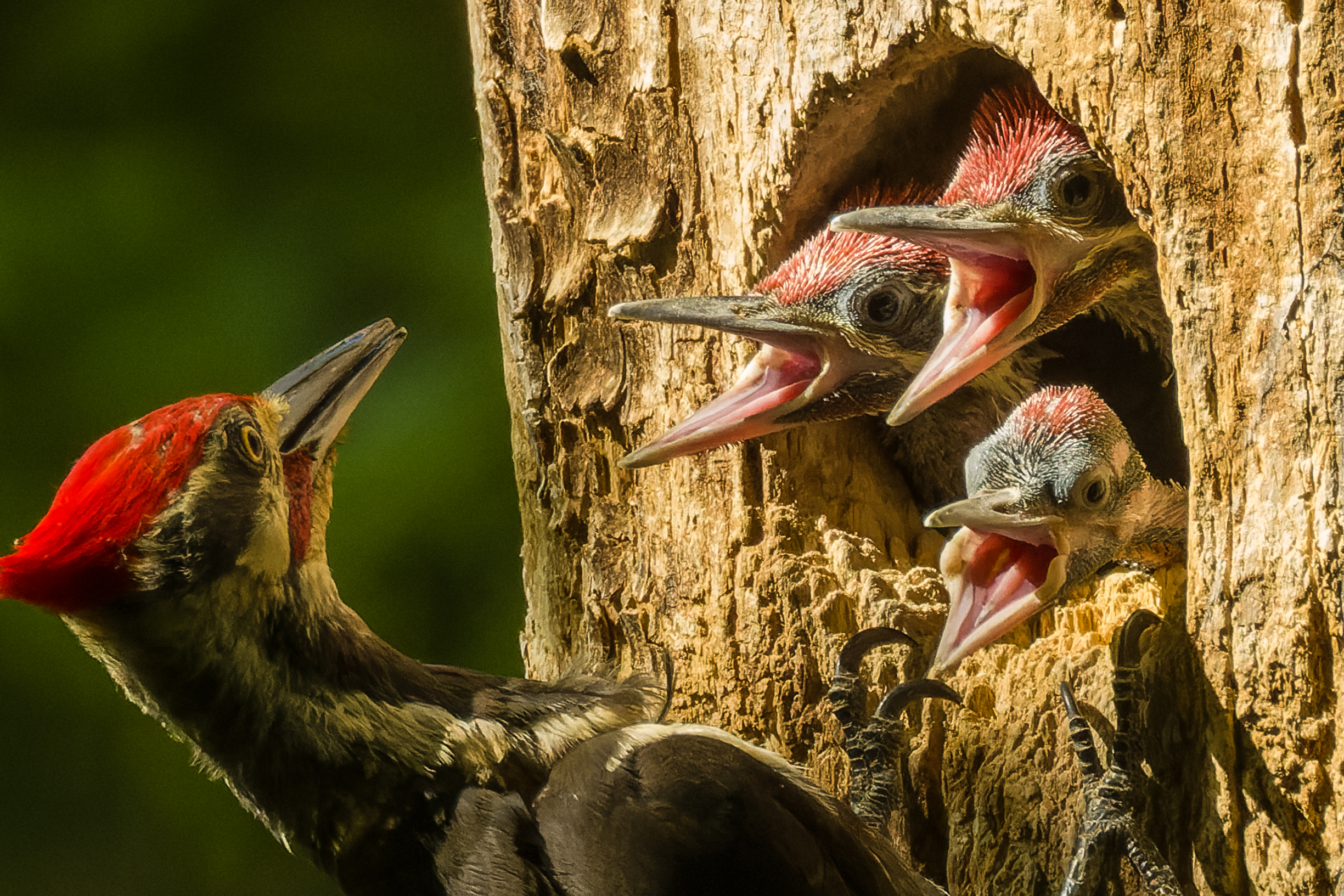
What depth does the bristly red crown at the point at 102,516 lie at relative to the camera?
1204 millimetres

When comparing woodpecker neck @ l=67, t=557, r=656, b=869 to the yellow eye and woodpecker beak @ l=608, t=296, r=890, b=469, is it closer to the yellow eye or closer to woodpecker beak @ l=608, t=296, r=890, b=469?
the yellow eye

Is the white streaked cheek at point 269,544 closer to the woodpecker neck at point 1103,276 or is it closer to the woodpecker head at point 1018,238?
the woodpecker head at point 1018,238

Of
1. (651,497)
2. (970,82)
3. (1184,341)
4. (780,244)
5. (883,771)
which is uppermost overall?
(970,82)

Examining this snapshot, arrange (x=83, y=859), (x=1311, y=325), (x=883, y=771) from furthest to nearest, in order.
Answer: (x=83, y=859)
(x=883, y=771)
(x=1311, y=325)

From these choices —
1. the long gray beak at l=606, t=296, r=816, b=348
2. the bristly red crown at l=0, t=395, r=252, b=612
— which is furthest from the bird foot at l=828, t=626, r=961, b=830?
the bristly red crown at l=0, t=395, r=252, b=612

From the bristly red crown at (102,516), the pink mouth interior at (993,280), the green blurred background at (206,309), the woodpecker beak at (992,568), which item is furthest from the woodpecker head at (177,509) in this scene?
the green blurred background at (206,309)

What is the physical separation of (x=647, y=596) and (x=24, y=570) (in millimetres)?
847

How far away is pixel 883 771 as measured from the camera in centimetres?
164

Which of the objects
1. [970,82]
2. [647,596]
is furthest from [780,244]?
[647,596]

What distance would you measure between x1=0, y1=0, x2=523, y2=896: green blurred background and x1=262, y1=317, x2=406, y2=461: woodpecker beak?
4.54 ft

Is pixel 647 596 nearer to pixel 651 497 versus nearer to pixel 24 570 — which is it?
pixel 651 497

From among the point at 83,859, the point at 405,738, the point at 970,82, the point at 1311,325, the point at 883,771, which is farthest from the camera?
the point at 83,859

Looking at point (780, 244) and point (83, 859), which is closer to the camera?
point (780, 244)

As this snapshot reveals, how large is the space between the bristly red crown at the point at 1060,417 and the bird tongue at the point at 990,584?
13 centimetres
